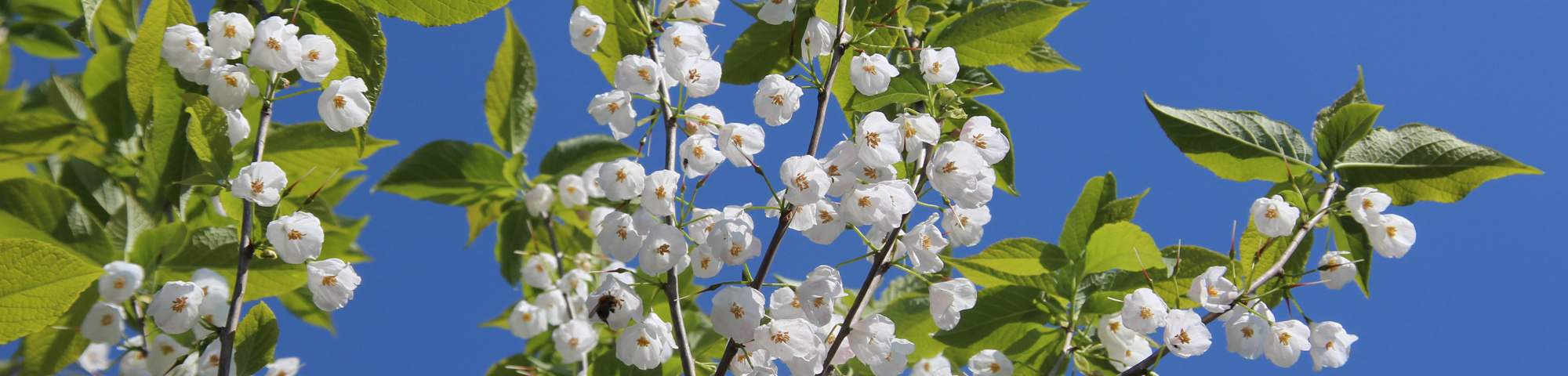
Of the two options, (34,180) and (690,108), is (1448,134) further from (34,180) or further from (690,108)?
(34,180)

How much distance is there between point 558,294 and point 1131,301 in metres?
1.55

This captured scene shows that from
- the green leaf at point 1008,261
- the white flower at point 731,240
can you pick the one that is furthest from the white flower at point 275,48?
the green leaf at point 1008,261

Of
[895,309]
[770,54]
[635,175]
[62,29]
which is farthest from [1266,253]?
[62,29]

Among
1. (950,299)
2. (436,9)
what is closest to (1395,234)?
(950,299)

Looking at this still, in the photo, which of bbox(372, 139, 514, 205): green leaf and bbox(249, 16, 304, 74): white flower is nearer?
bbox(249, 16, 304, 74): white flower

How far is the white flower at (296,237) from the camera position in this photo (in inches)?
42.4

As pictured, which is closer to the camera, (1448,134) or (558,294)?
(1448,134)

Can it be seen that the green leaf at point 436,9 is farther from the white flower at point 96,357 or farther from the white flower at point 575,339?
the white flower at point 96,357

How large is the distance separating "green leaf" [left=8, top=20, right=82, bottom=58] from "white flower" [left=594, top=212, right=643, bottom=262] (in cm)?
140

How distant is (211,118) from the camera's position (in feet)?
3.51

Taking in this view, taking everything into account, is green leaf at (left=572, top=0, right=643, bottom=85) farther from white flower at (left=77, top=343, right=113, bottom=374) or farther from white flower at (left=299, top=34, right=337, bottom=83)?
white flower at (left=77, top=343, right=113, bottom=374)

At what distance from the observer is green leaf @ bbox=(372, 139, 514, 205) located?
197 centimetres

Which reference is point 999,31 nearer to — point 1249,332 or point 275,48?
point 1249,332

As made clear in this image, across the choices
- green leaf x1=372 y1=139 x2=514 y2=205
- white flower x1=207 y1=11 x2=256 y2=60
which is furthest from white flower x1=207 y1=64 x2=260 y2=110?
green leaf x1=372 y1=139 x2=514 y2=205
